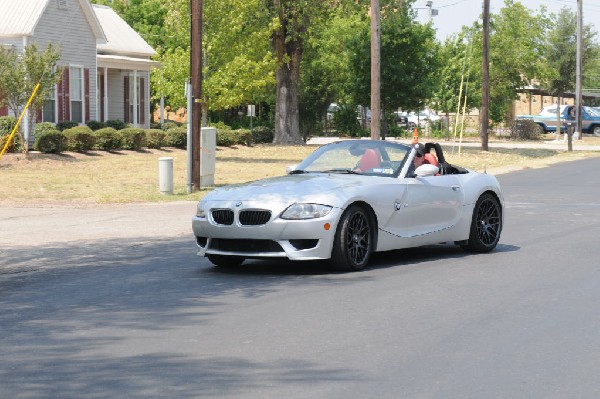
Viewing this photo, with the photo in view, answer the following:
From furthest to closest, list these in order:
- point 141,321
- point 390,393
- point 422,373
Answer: point 141,321, point 422,373, point 390,393

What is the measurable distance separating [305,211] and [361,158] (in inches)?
68.2

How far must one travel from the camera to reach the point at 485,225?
45.1 feet

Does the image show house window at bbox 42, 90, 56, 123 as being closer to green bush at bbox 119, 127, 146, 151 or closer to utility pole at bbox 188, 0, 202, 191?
green bush at bbox 119, 127, 146, 151

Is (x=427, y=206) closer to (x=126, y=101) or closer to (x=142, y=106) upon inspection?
(x=126, y=101)

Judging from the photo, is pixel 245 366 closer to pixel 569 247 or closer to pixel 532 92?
pixel 569 247

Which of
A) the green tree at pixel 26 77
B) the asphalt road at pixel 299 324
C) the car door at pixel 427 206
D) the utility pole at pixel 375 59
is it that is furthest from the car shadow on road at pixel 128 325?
the utility pole at pixel 375 59

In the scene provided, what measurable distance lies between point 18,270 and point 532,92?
7360cm

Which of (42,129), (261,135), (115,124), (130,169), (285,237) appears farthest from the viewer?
(261,135)

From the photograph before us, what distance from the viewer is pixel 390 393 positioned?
21.7 ft

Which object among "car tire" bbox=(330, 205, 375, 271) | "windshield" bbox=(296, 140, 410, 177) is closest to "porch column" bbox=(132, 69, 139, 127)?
"windshield" bbox=(296, 140, 410, 177)

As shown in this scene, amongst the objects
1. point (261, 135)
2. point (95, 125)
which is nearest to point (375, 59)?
point (95, 125)

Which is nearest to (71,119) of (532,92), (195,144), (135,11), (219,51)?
(219,51)

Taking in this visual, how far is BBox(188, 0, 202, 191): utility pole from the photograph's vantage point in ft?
80.4

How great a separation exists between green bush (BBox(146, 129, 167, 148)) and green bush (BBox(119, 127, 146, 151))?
1.36ft
